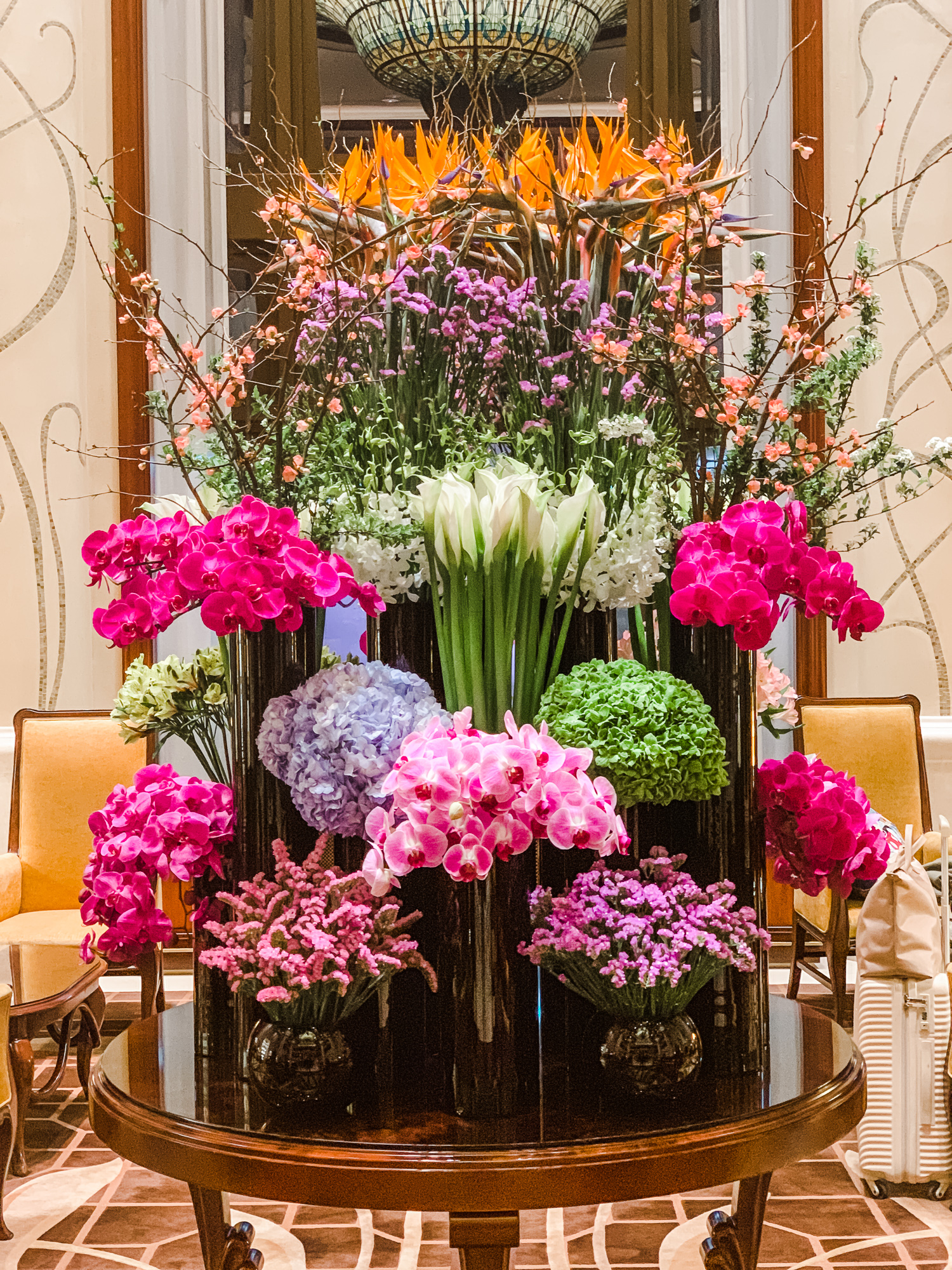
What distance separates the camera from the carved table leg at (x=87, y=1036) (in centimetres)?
337

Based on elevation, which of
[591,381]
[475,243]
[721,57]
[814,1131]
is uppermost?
[721,57]

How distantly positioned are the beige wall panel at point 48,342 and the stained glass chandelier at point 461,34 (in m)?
1.09

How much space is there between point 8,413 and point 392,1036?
155 inches

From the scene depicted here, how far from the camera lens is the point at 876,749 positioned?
422cm

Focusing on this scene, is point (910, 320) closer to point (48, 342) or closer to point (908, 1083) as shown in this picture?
point (908, 1083)

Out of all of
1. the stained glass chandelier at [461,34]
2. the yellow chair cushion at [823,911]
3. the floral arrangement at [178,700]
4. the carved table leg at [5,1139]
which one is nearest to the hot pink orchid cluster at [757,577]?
the floral arrangement at [178,700]

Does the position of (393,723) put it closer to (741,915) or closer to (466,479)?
(466,479)

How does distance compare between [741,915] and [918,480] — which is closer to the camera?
[741,915]

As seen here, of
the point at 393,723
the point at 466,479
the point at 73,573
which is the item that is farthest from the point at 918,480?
the point at 73,573

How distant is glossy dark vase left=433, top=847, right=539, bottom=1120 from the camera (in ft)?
4.07

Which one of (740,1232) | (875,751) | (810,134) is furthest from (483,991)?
(810,134)

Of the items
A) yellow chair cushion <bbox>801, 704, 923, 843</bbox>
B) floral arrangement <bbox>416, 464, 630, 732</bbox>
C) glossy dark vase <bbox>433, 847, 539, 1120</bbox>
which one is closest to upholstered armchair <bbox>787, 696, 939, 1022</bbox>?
yellow chair cushion <bbox>801, 704, 923, 843</bbox>

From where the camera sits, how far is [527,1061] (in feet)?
4.38

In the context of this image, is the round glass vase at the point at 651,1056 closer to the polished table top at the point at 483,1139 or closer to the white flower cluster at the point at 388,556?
the polished table top at the point at 483,1139
